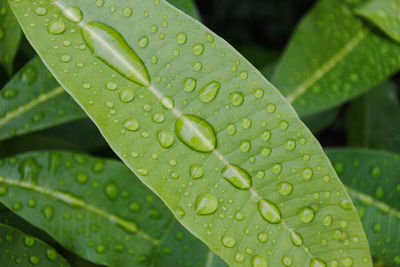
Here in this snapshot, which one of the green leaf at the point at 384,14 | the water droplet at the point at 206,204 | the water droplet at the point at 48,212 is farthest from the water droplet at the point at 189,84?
the green leaf at the point at 384,14

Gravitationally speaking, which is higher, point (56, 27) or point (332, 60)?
point (56, 27)

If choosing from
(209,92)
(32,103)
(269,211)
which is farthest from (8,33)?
(269,211)

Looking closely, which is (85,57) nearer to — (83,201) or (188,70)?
(188,70)

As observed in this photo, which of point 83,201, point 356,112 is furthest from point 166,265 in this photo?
point 356,112

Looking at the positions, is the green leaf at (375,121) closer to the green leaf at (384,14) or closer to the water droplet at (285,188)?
the green leaf at (384,14)

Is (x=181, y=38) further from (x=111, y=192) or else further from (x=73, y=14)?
(x=111, y=192)

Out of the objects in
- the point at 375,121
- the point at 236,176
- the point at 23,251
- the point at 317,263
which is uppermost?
the point at 236,176

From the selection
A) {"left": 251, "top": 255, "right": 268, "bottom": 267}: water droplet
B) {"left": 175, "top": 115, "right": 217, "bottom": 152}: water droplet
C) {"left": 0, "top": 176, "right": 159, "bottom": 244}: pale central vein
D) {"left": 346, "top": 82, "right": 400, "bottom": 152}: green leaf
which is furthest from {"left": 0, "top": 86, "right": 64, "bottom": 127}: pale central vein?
{"left": 346, "top": 82, "right": 400, "bottom": 152}: green leaf
